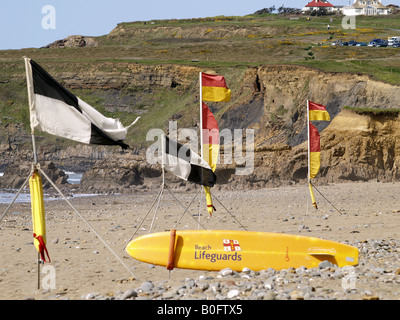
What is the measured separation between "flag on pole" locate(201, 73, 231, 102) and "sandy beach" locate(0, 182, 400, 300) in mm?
3475

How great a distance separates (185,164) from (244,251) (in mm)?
3924

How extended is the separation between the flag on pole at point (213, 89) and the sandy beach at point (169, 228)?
347 cm

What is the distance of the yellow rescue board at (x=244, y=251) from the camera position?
11.2m

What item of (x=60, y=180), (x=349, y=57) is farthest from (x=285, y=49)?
(x=60, y=180)

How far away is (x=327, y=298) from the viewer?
26.0 ft

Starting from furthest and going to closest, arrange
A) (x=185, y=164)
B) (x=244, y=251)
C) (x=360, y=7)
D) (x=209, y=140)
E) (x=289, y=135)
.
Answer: (x=360, y=7) → (x=289, y=135) → (x=209, y=140) → (x=185, y=164) → (x=244, y=251)

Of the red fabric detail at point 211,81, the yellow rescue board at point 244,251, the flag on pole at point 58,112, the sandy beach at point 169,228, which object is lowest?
the sandy beach at point 169,228

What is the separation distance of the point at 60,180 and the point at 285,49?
134ft

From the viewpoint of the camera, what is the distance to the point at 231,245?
1145 centimetres

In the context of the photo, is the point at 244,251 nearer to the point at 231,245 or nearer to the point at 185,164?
the point at 231,245

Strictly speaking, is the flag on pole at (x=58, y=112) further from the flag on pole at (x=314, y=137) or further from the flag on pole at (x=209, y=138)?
the flag on pole at (x=314, y=137)

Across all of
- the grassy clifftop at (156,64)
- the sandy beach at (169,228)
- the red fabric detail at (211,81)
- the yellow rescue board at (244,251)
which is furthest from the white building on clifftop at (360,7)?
the yellow rescue board at (244,251)

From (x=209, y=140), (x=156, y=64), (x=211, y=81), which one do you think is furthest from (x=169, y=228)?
(x=156, y=64)

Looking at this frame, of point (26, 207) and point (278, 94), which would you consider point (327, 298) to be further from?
point (278, 94)
